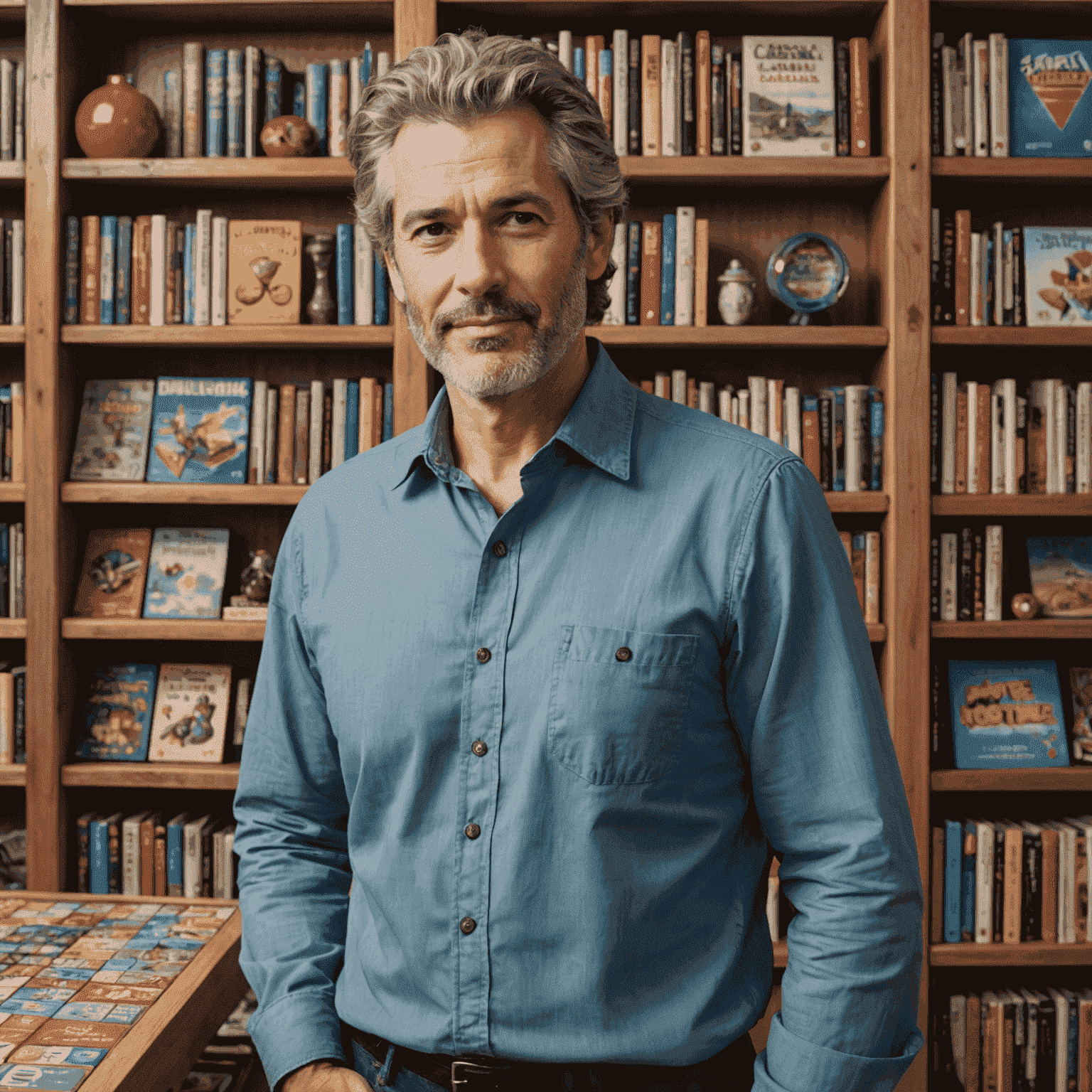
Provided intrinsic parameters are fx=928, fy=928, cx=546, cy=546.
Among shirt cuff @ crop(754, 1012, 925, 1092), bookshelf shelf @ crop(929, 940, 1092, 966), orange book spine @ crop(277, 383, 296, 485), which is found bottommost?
bookshelf shelf @ crop(929, 940, 1092, 966)

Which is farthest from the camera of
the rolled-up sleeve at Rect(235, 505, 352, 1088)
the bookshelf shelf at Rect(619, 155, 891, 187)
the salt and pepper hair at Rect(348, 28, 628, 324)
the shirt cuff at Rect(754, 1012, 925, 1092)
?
the bookshelf shelf at Rect(619, 155, 891, 187)

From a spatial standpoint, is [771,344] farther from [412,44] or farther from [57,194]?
[57,194]

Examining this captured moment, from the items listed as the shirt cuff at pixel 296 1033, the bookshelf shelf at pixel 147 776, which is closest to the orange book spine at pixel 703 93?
the bookshelf shelf at pixel 147 776

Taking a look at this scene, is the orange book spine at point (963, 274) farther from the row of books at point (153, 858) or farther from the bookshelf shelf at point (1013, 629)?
the row of books at point (153, 858)

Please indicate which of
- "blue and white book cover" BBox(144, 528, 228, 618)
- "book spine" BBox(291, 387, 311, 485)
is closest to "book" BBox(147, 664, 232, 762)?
"blue and white book cover" BBox(144, 528, 228, 618)

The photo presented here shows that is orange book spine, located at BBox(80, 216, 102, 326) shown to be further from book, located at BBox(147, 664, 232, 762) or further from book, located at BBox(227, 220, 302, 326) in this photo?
book, located at BBox(147, 664, 232, 762)

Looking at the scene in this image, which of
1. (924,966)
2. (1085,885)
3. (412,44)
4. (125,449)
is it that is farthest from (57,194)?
(1085,885)

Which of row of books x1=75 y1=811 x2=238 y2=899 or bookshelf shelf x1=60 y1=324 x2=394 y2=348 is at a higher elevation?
bookshelf shelf x1=60 y1=324 x2=394 y2=348

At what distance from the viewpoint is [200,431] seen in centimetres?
224

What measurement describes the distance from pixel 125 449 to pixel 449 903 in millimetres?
1749

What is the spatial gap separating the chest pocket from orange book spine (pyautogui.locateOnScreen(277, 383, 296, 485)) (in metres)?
1.57

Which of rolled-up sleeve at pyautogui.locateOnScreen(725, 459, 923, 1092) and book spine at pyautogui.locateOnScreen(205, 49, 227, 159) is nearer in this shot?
rolled-up sleeve at pyautogui.locateOnScreen(725, 459, 923, 1092)

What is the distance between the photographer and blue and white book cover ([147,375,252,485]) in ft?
7.30

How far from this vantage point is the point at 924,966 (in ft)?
6.89
